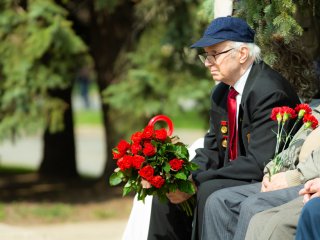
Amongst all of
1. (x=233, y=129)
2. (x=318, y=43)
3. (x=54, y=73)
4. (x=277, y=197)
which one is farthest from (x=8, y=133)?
(x=277, y=197)

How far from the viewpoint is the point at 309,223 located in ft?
12.4

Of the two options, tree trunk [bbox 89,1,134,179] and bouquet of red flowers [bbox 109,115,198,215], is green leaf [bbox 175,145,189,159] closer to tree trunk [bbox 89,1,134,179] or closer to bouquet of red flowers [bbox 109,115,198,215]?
bouquet of red flowers [bbox 109,115,198,215]

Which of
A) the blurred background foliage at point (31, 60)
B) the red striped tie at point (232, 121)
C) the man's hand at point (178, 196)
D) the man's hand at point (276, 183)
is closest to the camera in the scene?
the man's hand at point (276, 183)

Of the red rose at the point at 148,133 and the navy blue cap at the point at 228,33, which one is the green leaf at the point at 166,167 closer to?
the red rose at the point at 148,133

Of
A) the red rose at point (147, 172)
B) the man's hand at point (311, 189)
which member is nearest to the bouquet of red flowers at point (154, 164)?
the red rose at point (147, 172)

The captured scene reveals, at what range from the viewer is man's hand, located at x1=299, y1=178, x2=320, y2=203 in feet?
13.2

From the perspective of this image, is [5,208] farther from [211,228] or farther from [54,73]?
[211,228]

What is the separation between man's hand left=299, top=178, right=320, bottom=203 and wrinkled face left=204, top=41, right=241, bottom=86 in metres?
1.02

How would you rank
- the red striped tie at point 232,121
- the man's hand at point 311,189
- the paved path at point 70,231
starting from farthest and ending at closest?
the paved path at point 70,231, the red striped tie at point 232,121, the man's hand at point 311,189

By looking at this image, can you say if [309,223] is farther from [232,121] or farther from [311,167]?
[232,121]

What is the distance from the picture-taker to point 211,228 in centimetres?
459

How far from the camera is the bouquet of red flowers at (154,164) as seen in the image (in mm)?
4691

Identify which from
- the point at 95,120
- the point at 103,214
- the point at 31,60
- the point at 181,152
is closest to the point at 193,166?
the point at 181,152

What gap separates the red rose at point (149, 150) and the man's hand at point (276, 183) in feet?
2.01
